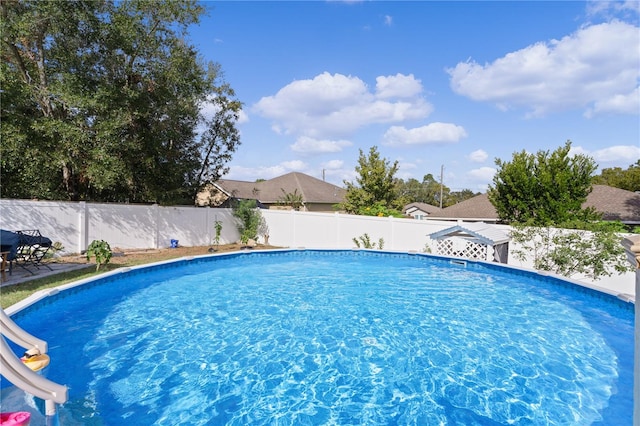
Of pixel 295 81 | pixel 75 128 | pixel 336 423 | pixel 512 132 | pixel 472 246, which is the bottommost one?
pixel 336 423

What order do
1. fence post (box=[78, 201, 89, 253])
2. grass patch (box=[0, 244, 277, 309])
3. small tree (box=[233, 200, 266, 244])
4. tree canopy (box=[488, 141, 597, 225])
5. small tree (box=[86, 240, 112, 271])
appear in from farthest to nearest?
1. small tree (box=[233, 200, 266, 244])
2. tree canopy (box=[488, 141, 597, 225])
3. fence post (box=[78, 201, 89, 253])
4. small tree (box=[86, 240, 112, 271])
5. grass patch (box=[0, 244, 277, 309])

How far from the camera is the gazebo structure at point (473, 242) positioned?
12705 mm

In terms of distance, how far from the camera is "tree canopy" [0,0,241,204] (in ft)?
38.1

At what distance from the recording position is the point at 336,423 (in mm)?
3951

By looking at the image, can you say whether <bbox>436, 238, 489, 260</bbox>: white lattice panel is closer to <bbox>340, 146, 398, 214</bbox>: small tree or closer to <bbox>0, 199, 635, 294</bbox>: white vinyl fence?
<bbox>0, 199, 635, 294</bbox>: white vinyl fence

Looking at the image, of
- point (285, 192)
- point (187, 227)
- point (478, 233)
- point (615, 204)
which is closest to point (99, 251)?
point (187, 227)

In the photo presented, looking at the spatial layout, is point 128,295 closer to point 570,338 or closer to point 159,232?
point 159,232

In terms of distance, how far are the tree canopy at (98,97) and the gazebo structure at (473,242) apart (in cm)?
1303

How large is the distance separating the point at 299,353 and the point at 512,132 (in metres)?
21.2

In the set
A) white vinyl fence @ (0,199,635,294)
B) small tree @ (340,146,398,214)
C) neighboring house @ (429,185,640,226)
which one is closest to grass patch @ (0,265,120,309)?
white vinyl fence @ (0,199,635,294)

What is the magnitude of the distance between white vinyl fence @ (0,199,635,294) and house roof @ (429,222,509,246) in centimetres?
38

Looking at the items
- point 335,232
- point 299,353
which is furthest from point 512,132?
point 299,353

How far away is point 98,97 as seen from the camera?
39.7ft

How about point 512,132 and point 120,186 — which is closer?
point 120,186
